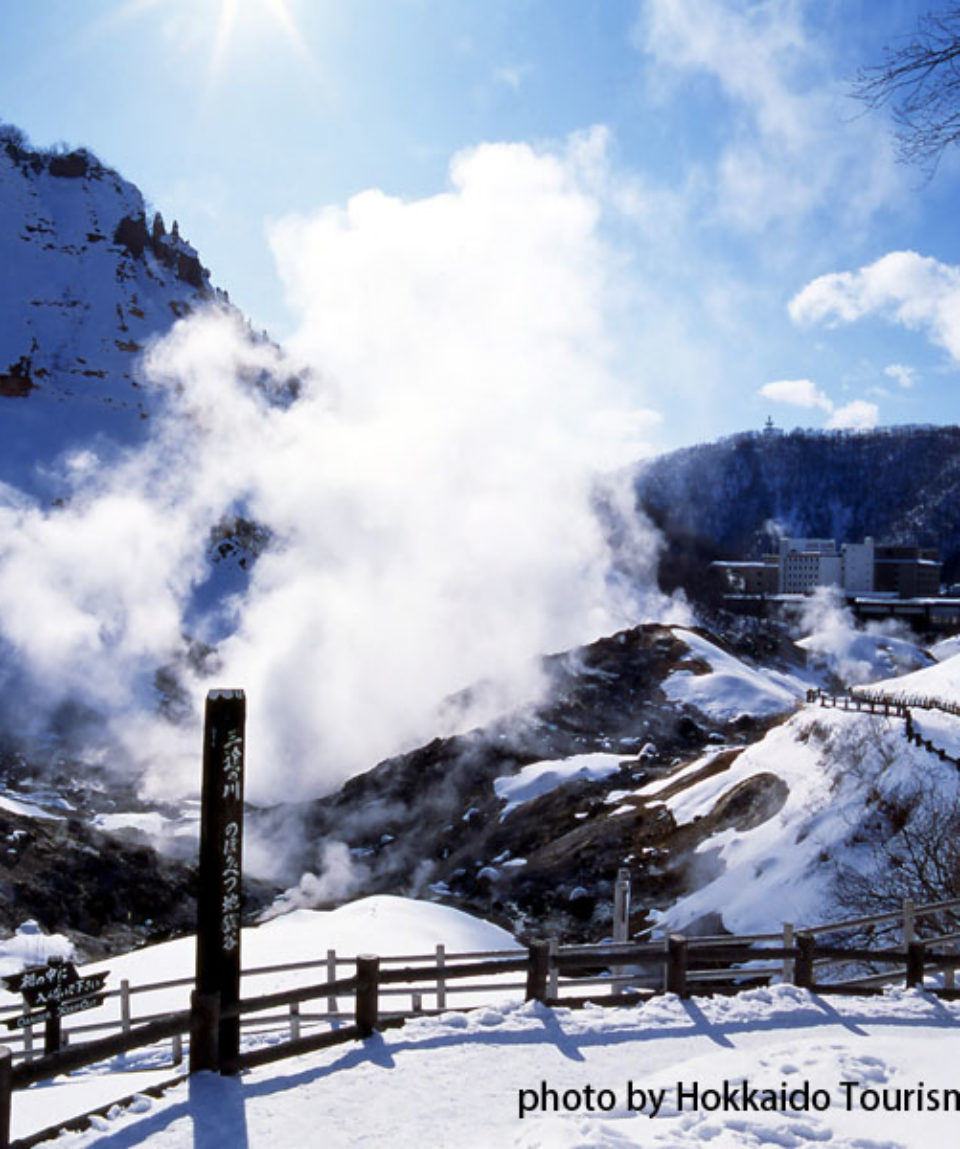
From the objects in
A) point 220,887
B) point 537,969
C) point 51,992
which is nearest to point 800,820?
point 537,969

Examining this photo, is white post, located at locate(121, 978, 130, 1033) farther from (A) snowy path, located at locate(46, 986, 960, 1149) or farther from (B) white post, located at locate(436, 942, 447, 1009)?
(A) snowy path, located at locate(46, 986, 960, 1149)

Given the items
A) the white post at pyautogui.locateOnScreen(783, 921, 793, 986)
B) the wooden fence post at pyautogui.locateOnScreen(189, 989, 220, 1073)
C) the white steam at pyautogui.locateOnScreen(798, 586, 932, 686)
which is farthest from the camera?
the white steam at pyautogui.locateOnScreen(798, 586, 932, 686)

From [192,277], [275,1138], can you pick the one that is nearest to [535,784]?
[275,1138]

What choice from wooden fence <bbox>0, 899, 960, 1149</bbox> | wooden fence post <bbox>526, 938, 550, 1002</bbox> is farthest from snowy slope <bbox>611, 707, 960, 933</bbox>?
wooden fence post <bbox>526, 938, 550, 1002</bbox>

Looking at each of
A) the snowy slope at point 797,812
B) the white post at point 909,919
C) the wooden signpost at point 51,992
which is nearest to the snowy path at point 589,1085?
the white post at point 909,919

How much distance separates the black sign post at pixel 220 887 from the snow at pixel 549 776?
25259 millimetres

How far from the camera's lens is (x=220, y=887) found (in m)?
5.94

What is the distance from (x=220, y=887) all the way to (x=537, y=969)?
2.89 m

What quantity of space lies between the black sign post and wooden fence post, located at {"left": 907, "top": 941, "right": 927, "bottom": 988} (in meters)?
6.16

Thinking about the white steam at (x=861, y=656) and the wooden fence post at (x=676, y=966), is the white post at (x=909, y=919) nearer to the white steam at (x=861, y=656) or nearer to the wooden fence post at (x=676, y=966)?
the wooden fence post at (x=676, y=966)

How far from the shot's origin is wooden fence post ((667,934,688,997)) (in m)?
7.69

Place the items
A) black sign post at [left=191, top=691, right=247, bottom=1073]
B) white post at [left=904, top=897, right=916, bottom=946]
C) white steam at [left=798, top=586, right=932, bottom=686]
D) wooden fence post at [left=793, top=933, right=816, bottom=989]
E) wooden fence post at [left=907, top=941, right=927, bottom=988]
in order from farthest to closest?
white steam at [left=798, top=586, right=932, bottom=686], white post at [left=904, top=897, right=916, bottom=946], wooden fence post at [left=907, top=941, right=927, bottom=988], wooden fence post at [left=793, top=933, right=816, bottom=989], black sign post at [left=191, top=691, right=247, bottom=1073]

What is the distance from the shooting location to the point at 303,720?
163 feet

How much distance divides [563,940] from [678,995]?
49.8ft
